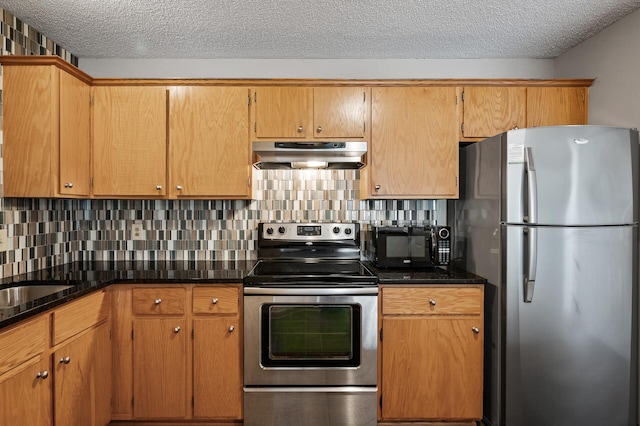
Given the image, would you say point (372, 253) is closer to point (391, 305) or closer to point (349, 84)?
point (391, 305)

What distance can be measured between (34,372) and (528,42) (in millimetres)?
3435

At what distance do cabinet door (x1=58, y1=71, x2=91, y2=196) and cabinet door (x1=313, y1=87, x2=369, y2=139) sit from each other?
A: 151 centimetres

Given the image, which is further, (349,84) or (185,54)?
(185,54)

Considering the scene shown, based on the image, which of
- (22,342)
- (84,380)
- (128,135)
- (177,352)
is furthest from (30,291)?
(128,135)

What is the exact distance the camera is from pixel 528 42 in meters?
2.73

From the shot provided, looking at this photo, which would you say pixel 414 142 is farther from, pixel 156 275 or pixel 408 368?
pixel 156 275

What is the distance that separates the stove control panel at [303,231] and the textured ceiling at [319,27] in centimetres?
128

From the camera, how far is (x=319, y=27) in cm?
249

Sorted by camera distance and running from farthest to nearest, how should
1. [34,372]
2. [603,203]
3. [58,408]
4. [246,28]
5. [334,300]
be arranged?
[246,28], [334,300], [603,203], [58,408], [34,372]

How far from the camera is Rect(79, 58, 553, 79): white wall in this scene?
2.99m

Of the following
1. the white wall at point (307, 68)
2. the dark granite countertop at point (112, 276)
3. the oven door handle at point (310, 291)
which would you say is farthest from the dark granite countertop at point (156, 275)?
the white wall at point (307, 68)

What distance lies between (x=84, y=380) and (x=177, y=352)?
0.48 metres

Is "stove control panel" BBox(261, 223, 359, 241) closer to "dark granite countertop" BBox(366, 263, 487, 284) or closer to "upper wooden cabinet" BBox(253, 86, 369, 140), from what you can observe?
"dark granite countertop" BBox(366, 263, 487, 284)

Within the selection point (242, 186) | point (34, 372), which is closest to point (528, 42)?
point (242, 186)
